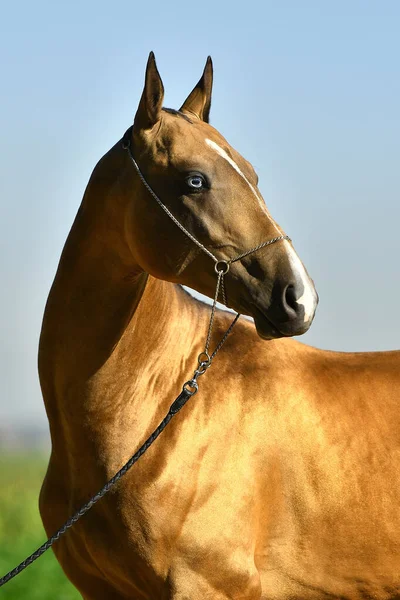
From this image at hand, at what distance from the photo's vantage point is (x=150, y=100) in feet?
14.6

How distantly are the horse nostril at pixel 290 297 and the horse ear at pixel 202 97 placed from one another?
62.6 inches

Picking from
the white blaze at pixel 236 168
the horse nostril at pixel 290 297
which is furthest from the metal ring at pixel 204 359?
the white blaze at pixel 236 168

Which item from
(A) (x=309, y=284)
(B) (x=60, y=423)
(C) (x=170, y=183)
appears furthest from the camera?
(B) (x=60, y=423)

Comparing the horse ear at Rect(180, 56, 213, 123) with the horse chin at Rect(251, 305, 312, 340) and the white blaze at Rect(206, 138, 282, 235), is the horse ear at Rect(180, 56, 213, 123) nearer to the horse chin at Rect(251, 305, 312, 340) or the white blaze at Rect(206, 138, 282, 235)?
the white blaze at Rect(206, 138, 282, 235)

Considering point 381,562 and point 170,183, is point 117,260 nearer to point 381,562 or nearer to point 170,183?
point 170,183

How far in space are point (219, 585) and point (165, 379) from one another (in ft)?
3.70

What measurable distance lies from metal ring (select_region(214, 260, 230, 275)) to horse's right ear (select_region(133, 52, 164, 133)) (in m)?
0.86

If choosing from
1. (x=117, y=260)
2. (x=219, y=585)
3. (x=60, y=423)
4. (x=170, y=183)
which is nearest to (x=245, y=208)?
(x=170, y=183)

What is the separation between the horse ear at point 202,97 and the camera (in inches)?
202

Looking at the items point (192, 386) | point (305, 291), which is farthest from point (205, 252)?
point (192, 386)

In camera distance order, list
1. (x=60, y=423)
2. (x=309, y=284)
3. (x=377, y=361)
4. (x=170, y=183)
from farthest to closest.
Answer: (x=377, y=361), (x=60, y=423), (x=170, y=183), (x=309, y=284)

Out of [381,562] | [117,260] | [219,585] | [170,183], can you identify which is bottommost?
[381,562]

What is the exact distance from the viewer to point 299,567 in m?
4.84

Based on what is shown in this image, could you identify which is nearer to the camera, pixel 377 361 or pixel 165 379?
pixel 165 379
